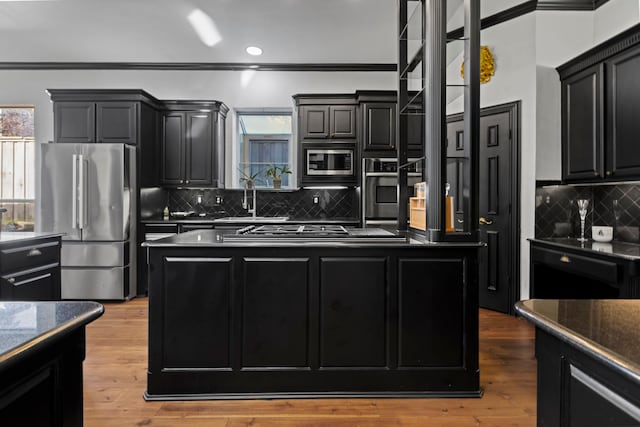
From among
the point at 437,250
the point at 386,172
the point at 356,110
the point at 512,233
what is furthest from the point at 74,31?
the point at 512,233

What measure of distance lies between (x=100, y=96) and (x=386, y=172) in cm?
354

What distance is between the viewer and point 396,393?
2.29 metres

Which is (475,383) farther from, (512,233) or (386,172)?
(386,172)

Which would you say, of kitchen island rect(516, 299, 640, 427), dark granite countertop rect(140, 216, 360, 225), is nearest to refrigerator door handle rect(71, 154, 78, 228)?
dark granite countertop rect(140, 216, 360, 225)

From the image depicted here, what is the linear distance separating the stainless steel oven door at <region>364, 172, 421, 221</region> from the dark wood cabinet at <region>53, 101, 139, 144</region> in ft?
9.39

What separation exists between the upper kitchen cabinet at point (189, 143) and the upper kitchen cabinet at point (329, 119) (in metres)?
1.18

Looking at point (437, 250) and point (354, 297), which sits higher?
point (437, 250)

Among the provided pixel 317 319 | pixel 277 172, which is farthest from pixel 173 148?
pixel 317 319

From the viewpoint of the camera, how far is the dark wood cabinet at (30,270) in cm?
254

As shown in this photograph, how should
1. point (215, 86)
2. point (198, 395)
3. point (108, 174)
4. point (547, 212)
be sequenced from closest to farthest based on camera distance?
point (198, 395) → point (547, 212) → point (108, 174) → point (215, 86)

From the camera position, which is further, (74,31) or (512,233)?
(74,31)

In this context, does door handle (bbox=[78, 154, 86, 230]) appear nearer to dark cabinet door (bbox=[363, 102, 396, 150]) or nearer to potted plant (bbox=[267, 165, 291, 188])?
potted plant (bbox=[267, 165, 291, 188])

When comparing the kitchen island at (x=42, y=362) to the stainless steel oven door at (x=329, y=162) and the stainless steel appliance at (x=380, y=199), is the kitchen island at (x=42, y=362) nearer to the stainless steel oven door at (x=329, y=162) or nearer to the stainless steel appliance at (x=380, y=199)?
the stainless steel appliance at (x=380, y=199)

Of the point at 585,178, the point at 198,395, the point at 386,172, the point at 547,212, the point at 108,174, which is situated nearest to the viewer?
the point at 198,395
